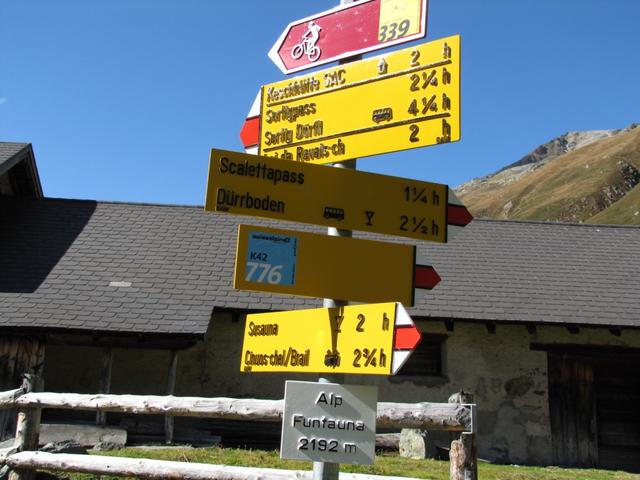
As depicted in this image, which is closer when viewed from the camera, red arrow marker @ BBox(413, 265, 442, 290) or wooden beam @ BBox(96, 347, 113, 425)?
red arrow marker @ BBox(413, 265, 442, 290)

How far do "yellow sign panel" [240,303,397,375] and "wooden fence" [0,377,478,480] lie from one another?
112cm

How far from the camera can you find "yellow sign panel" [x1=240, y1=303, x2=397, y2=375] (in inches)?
114

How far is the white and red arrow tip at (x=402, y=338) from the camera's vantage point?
9.11ft

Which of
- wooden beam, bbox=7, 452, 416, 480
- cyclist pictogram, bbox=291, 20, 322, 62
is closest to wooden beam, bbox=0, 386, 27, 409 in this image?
wooden beam, bbox=7, 452, 416, 480

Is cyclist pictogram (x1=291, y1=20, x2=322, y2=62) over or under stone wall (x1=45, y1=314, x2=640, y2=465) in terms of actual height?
over

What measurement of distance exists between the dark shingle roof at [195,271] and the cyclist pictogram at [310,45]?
26.4 ft

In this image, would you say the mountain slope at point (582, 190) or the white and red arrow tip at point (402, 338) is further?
the mountain slope at point (582, 190)

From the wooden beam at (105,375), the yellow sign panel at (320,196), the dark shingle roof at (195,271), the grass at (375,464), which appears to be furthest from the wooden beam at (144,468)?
the dark shingle roof at (195,271)

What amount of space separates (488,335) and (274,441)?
Result: 470 centimetres

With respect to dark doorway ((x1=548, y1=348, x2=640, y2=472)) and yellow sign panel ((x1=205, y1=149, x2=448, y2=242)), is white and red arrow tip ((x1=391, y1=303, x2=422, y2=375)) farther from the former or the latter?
dark doorway ((x1=548, y1=348, x2=640, y2=472))

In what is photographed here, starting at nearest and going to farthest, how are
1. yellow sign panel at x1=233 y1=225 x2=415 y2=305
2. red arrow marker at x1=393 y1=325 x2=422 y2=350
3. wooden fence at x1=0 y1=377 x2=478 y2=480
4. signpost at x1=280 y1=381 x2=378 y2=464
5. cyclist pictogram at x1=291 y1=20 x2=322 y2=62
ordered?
red arrow marker at x1=393 y1=325 x2=422 y2=350 → signpost at x1=280 y1=381 x2=378 y2=464 → yellow sign panel at x1=233 y1=225 x2=415 y2=305 → cyclist pictogram at x1=291 y1=20 x2=322 y2=62 → wooden fence at x1=0 y1=377 x2=478 y2=480

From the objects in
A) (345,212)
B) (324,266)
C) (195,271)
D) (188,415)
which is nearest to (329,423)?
(324,266)

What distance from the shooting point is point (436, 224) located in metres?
3.35

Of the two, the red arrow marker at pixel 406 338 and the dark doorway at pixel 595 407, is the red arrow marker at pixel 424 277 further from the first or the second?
the dark doorway at pixel 595 407
